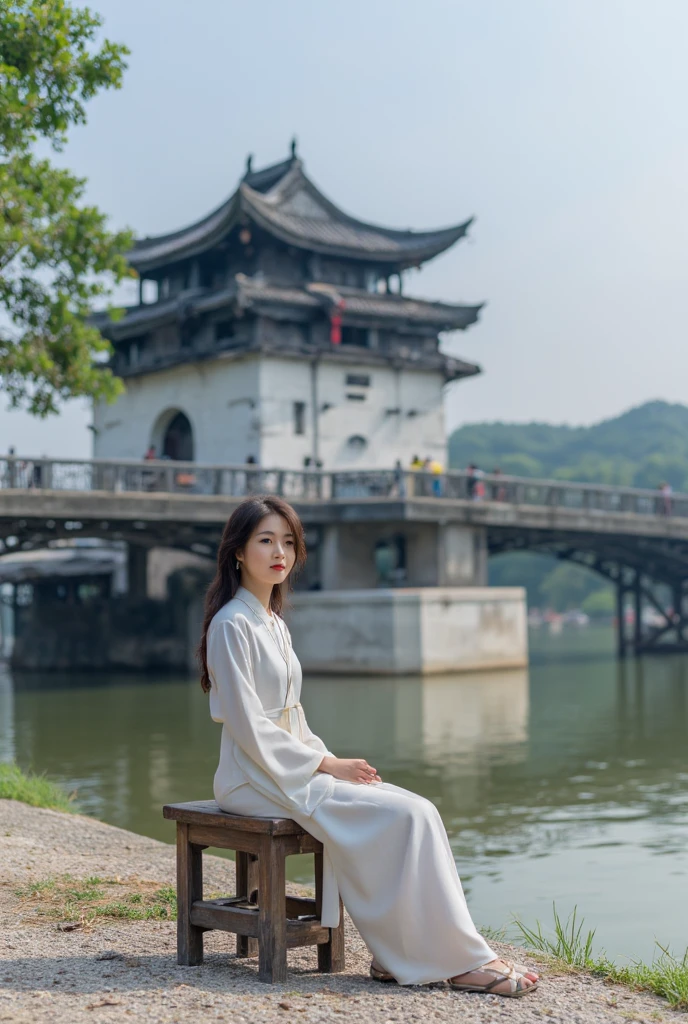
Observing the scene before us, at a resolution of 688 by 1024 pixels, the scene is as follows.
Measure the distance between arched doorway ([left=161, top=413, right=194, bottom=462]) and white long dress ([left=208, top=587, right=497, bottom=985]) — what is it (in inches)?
1452

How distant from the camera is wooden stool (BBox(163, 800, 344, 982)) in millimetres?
4262

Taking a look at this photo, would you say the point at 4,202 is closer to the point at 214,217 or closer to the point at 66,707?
the point at 66,707

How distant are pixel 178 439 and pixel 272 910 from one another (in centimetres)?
3788

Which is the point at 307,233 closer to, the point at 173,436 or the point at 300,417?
the point at 300,417

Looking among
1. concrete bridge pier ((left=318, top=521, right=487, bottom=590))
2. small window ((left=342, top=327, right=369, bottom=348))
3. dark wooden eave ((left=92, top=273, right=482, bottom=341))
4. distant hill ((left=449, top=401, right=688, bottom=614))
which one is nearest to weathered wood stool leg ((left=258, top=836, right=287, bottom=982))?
concrete bridge pier ((left=318, top=521, right=487, bottom=590))

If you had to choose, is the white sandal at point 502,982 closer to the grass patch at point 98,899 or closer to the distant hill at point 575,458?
the grass patch at point 98,899

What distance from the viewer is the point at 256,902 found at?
15.8 feet

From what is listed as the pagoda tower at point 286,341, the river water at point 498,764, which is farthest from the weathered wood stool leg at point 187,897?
the pagoda tower at point 286,341

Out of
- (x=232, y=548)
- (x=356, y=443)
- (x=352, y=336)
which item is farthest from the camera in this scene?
(x=352, y=336)

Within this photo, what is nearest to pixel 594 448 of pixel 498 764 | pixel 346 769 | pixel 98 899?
pixel 498 764

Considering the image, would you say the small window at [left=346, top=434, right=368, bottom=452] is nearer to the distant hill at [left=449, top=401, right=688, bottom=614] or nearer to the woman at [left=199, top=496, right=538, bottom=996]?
the woman at [left=199, top=496, right=538, bottom=996]

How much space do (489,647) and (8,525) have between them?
Answer: 11913 mm

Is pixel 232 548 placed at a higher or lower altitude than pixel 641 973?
higher

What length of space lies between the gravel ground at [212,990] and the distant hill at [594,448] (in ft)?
258
